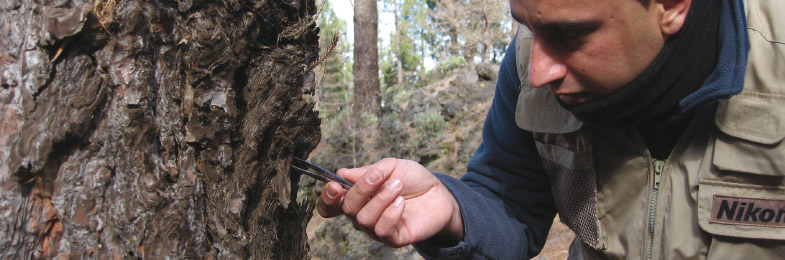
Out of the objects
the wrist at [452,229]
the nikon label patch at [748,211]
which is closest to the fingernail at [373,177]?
the wrist at [452,229]

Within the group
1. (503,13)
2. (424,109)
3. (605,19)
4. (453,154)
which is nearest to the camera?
(605,19)

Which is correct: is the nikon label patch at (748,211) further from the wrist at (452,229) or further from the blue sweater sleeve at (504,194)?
the wrist at (452,229)

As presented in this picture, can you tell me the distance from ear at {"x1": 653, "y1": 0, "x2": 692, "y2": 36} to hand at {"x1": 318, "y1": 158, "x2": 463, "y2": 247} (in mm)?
831

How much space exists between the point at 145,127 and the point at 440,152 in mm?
7453

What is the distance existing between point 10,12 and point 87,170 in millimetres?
343

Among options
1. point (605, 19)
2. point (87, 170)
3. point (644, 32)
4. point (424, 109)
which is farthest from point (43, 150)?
point (424, 109)

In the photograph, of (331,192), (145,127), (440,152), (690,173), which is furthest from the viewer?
(440,152)

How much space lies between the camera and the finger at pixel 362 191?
1548mm

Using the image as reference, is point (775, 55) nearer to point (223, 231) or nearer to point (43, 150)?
point (223, 231)

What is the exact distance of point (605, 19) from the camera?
1251mm

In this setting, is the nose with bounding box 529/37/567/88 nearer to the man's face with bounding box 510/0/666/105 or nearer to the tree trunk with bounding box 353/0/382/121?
the man's face with bounding box 510/0/666/105

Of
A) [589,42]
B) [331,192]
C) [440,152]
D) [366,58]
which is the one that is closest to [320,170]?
[331,192]

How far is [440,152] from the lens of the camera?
849 cm

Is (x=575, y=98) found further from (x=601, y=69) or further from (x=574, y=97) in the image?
(x=601, y=69)
